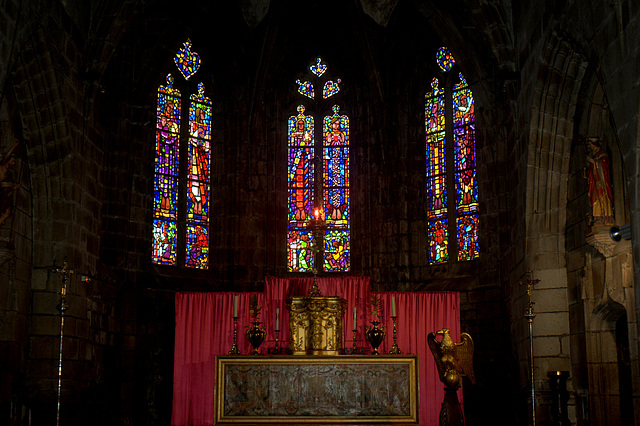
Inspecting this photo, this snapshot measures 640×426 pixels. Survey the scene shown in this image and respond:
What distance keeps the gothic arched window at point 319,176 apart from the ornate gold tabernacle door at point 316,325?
15.7ft

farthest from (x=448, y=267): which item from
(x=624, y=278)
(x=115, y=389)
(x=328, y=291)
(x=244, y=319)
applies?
(x=115, y=389)

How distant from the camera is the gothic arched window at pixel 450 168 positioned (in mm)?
18688

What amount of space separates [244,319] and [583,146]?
22.9 feet

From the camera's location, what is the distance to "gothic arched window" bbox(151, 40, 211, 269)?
1873 centimetres

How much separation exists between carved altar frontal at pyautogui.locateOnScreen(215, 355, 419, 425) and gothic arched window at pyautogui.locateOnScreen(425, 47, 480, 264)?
5241 millimetres

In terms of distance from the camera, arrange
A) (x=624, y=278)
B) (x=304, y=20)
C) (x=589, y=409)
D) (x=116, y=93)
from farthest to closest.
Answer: (x=304, y=20), (x=116, y=93), (x=589, y=409), (x=624, y=278)

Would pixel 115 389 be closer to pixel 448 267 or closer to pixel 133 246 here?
pixel 133 246

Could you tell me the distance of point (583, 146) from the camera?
572 inches

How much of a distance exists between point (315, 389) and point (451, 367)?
7.34 feet

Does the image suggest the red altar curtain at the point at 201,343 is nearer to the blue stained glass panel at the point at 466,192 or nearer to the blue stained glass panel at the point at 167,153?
the blue stained glass panel at the point at 167,153

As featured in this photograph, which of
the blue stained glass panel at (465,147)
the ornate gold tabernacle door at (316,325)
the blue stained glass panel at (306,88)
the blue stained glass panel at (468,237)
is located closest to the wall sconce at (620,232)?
the ornate gold tabernacle door at (316,325)

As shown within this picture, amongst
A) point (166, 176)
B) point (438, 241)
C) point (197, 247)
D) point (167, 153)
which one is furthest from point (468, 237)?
point (167, 153)

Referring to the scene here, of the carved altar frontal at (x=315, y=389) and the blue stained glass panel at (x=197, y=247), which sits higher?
the blue stained glass panel at (x=197, y=247)

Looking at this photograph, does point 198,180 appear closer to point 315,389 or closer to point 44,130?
point 44,130
